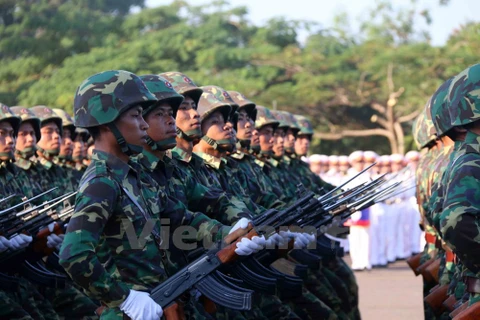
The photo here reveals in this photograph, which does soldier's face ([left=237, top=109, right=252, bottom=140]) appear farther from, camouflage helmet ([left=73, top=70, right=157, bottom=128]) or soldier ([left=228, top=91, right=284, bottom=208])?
camouflage helmet ([left=73, top=70, right=157, bottom=128])

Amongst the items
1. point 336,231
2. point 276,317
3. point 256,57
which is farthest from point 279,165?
point 256,57

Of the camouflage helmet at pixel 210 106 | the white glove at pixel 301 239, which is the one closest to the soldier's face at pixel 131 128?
the white glove at pixel 301 239

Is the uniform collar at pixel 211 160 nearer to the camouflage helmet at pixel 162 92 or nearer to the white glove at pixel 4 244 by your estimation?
the camouflage helmet at pixel 162 92

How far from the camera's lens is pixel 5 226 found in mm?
6941

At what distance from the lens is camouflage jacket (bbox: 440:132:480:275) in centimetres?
479

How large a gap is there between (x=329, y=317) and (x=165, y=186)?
3395 millimetres

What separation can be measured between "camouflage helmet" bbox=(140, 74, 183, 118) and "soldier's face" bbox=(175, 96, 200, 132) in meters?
0.88

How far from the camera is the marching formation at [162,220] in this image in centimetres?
499

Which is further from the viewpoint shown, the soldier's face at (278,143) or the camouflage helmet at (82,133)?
the camouflage helmet at (82,133)

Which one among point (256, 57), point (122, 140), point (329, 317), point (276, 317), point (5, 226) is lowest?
point (256, 57)

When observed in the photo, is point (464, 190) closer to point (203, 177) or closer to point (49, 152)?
point (203, 177)

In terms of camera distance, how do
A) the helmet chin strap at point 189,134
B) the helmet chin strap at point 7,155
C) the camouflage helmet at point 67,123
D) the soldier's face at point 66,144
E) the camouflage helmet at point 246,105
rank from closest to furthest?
the helmet chin strap at point 189,134, the helmet chin strap at point 7,155, the camouflage helmet at point 246,105, the soldier's face at point 66,144, the camouflage helmet at point 67,123

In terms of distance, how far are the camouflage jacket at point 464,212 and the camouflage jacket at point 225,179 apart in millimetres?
2790

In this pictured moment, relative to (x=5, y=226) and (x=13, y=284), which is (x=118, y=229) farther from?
(x=13, y=284)
